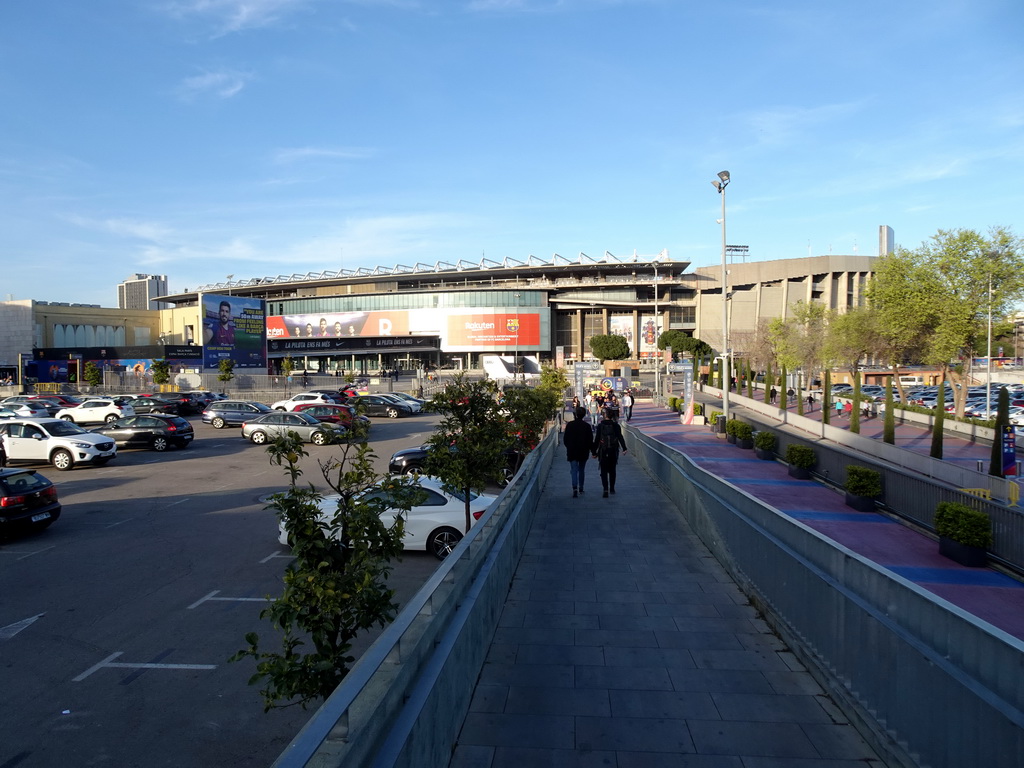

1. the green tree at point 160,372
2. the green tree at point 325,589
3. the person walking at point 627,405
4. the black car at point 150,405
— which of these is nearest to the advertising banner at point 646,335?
the person walking at point 627,405

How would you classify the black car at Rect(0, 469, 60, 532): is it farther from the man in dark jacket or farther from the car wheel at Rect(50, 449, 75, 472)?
the man in dark jacket

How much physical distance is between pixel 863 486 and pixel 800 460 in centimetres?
472

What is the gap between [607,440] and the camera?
43.5ft

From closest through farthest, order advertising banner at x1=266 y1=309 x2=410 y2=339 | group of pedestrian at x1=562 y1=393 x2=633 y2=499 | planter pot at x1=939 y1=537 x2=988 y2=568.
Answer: planter pot at x1=939 y1=537 x2=988 y2=568
group of pedestrian at x1=562 y1=393 x2=633 y2=499
advertising banner at x1=266 y1=309 x2=410 y2=339

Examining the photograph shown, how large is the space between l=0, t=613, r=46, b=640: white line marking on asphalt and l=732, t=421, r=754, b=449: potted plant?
25158 millimetres

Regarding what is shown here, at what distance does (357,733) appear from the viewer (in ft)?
8.61

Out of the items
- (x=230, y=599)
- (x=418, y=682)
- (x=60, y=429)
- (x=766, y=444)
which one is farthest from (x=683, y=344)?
(x=418, y=682)

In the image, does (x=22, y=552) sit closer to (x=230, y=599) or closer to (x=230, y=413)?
(x=230, y=599)

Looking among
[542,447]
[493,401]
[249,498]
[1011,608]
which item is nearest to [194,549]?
[249,498]

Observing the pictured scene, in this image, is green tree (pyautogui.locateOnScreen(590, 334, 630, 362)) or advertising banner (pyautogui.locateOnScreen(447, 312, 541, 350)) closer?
green tree (pyautogui.locateOnScreen(590, 334, 630, 362))

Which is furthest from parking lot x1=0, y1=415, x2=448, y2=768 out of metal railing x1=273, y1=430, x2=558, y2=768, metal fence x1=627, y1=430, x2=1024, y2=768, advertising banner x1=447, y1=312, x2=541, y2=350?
advertising banner x1=447, y1=312, x2=541, y2=350

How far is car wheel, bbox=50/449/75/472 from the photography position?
19.9m

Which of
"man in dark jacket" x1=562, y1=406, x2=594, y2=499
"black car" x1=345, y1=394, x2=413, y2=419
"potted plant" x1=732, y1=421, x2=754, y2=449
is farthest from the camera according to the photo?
"black car" x1=345, y1=394, x2=413, y2=419

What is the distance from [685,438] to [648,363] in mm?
63590
